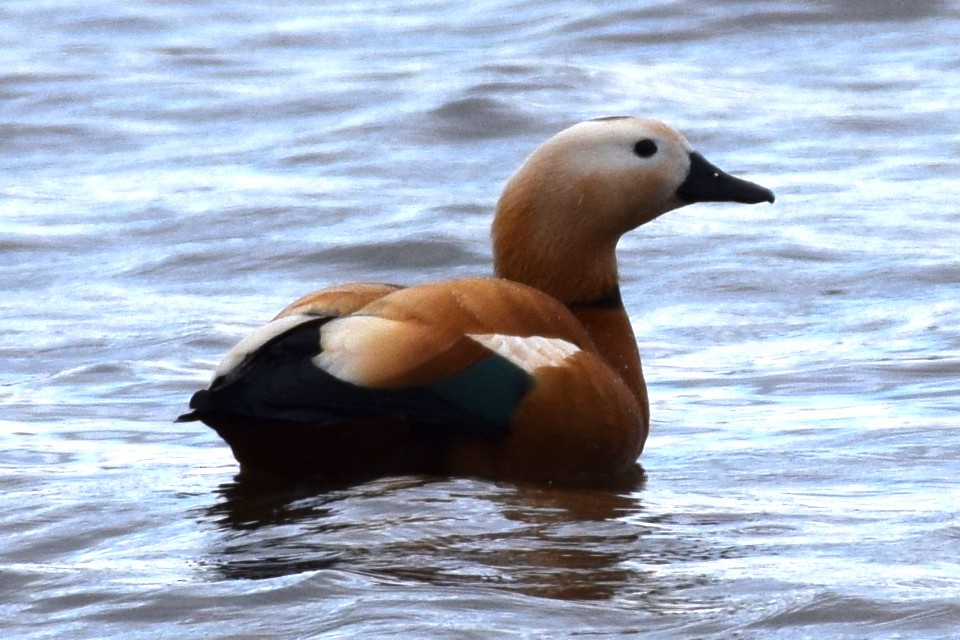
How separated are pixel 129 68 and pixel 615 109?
4537mm

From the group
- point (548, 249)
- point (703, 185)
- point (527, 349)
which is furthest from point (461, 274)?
point (527, 349)

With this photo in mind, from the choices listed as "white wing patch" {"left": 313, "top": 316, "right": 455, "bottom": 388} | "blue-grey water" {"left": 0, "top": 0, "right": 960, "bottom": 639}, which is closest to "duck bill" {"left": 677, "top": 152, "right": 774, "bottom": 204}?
"blue-grey water" {"left": 0, "top": 0, "right": 960, "bottom": 639}

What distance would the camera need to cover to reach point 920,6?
56.5ft

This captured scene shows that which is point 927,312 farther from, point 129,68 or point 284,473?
point 129,68

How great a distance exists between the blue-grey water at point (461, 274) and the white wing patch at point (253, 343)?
0.40 meters

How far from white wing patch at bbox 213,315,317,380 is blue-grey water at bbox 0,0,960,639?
0.40 metres

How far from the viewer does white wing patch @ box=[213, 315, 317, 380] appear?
562 centimetres

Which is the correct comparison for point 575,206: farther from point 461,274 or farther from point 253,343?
point 461,274

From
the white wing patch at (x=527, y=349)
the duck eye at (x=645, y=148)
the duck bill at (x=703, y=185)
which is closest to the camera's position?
the white wing patch at (x=527, y=349)

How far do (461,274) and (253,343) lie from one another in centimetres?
Result: 453

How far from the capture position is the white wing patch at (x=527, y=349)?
18.9 feet

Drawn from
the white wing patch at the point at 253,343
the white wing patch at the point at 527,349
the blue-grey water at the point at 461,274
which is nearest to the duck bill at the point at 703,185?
the blue-grey water at the point at 461,274

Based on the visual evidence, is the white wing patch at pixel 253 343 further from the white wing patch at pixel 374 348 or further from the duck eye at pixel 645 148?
the duck eye at pixel 645 148

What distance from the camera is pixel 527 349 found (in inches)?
230
